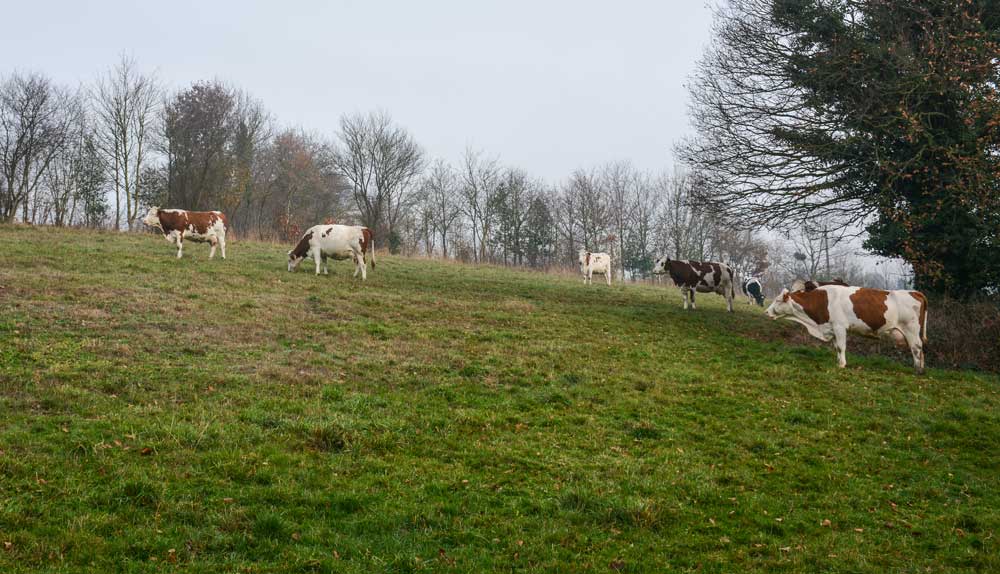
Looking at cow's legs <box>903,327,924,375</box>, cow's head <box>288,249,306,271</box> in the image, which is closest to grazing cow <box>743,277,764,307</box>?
cow's legs <box>903,327,924,375</box>

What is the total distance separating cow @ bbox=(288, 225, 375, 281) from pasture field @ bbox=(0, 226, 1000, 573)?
6590mm

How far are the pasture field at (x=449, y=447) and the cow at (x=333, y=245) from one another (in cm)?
659

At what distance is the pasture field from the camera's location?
595 centimetres

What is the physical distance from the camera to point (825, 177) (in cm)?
1984

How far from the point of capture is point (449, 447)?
845 centimetres

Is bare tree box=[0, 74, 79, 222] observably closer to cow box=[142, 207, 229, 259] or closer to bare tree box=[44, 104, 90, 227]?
bare tree box=[44, 104, 90, 227]

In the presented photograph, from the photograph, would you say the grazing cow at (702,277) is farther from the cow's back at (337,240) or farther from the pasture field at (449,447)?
the cow's back at (337,240)

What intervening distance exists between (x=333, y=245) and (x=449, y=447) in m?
15.7

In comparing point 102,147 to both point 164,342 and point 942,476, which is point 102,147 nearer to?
point 164,342

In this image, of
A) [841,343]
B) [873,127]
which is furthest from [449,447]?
[873,127]

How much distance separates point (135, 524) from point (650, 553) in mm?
4584

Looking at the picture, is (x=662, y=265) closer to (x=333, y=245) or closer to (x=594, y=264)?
(x=594, y=264)

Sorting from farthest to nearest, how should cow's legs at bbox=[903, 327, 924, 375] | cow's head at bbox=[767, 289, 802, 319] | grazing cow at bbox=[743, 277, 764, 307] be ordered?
grazing cow at bbox=[743, 277, 764, 307]
cow's head at bbox=[767, 289, 802, 319]
cow's legs at bbox=[903, 327, 924, 375]

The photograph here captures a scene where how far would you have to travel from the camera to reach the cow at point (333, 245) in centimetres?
2292
